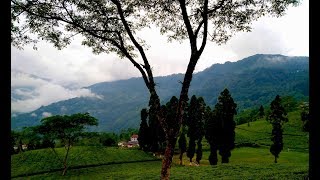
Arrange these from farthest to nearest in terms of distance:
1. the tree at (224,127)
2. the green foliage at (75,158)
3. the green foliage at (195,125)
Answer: the green foliage at (195,125)
the green foliage at (75,158)
the tree at (224,127)

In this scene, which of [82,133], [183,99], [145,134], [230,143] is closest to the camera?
[183,99]

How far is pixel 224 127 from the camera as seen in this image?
77.4 meters

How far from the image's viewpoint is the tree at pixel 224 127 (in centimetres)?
7706

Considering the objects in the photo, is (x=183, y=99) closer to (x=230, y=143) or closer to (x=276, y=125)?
(x=230, y=143)

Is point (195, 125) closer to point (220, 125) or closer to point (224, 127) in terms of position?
point (220, 125)

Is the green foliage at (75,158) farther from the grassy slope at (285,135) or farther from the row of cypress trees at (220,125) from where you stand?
the grassy slope at (285,135)

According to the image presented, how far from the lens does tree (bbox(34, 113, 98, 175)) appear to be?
7906 centimetres

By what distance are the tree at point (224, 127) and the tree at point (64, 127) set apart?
26.5 m

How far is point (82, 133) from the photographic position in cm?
8238

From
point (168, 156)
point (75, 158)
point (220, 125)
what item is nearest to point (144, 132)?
point (75, 158)

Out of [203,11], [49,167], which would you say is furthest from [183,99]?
[49,167]

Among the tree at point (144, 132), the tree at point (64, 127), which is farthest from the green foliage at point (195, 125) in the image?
the tree at point (64, 127)
